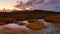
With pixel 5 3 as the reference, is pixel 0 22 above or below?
below

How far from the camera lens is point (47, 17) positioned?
1.43 meters

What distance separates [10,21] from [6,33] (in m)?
0.16

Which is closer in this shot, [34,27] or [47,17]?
[34,27]

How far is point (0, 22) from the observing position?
4.44 feet

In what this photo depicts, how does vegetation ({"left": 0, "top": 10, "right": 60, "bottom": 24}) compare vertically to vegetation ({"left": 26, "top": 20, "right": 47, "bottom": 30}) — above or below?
above

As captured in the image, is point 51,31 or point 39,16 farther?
point 39,16

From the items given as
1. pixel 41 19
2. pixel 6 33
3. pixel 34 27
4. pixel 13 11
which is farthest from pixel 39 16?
pixel 6 33

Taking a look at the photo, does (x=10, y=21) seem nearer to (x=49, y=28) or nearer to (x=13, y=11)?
(x=13, y=11)

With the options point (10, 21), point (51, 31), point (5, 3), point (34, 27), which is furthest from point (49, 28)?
point (5, 3)

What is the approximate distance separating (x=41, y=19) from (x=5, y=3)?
37 centimetres

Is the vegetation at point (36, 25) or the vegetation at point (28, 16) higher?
the vegetation at point (28, 16)

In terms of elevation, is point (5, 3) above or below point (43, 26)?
above

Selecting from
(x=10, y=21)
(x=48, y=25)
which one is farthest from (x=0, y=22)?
(x=48, y=25)

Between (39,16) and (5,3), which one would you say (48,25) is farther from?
(5,3)
